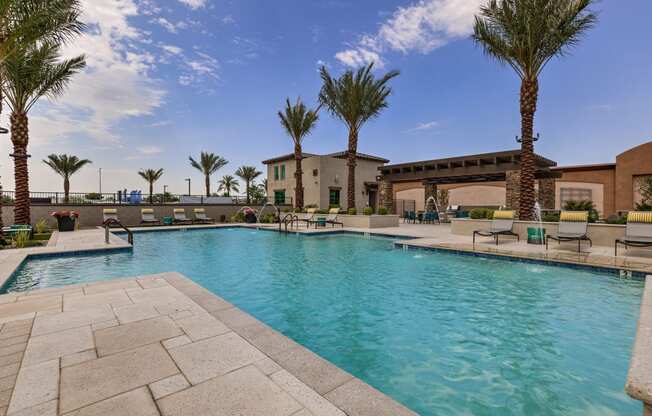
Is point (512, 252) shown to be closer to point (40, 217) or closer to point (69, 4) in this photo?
point (69, 4)

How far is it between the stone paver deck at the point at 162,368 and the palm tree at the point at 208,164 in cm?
3221

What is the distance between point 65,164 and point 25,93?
21579 millimetres

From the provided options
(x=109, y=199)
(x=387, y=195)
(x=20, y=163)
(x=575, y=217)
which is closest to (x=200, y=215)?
(x=109, y=199)

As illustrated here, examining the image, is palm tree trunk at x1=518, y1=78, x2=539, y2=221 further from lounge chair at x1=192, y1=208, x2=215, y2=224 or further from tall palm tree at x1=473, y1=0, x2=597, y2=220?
lounge chair at x1=192, y1=208, x2=215, y2=224

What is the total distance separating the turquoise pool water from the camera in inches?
112

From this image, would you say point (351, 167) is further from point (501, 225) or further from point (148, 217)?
point (148, 217)

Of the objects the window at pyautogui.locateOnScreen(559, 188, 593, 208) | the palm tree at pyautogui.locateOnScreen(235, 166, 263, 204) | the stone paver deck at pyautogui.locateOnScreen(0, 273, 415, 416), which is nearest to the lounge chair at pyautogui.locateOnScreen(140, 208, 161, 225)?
the stone paver deck at pyautogui.locateOnScreen(0, 273, 415, 416)

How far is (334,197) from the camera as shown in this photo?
Answer: 2712cm

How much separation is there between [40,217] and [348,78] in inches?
781

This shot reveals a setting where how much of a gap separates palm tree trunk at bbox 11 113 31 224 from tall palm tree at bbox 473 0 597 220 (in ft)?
65.9

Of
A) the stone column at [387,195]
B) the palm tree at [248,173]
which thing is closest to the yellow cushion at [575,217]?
the stone column at [387,195]

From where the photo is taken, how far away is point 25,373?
2.41 meters

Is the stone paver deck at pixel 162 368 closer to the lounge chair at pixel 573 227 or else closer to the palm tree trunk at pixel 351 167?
the lounge chair at pixel 573 227

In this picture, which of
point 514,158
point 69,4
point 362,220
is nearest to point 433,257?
point 362,220
